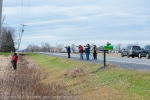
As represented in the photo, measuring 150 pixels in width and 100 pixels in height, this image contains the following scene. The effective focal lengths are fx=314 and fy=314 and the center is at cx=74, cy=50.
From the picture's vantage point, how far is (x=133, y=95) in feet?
38.9

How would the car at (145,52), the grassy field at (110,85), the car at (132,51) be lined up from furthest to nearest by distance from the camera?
the car at (132,51)
the car at (145,52)
the grassy field at (110,85)

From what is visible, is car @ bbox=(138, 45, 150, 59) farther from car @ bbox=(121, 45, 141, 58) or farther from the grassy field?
the grassy field

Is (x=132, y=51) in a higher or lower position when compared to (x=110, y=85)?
higher

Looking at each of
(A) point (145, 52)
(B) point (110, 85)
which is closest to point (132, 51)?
(A) point (145, 52)

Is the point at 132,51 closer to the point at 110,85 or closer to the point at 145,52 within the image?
the point at 145,52

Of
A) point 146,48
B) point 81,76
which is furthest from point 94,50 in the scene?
point 81,76

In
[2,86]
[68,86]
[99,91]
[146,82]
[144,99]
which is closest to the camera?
[144,99]

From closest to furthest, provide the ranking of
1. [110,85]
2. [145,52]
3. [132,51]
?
[110,85], [145,52], [132,51]

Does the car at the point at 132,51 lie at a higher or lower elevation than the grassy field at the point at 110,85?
higher

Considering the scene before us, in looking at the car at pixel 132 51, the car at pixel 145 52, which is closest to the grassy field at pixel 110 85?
the car at pixel 145 52

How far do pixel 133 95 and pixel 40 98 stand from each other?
362 cm

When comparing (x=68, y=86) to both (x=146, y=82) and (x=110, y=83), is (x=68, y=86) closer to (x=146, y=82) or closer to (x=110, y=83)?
(x=110, y=83)

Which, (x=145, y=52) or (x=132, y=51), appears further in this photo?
(x=132, y=51)

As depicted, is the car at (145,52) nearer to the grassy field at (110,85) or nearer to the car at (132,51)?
the car at (132,51)
